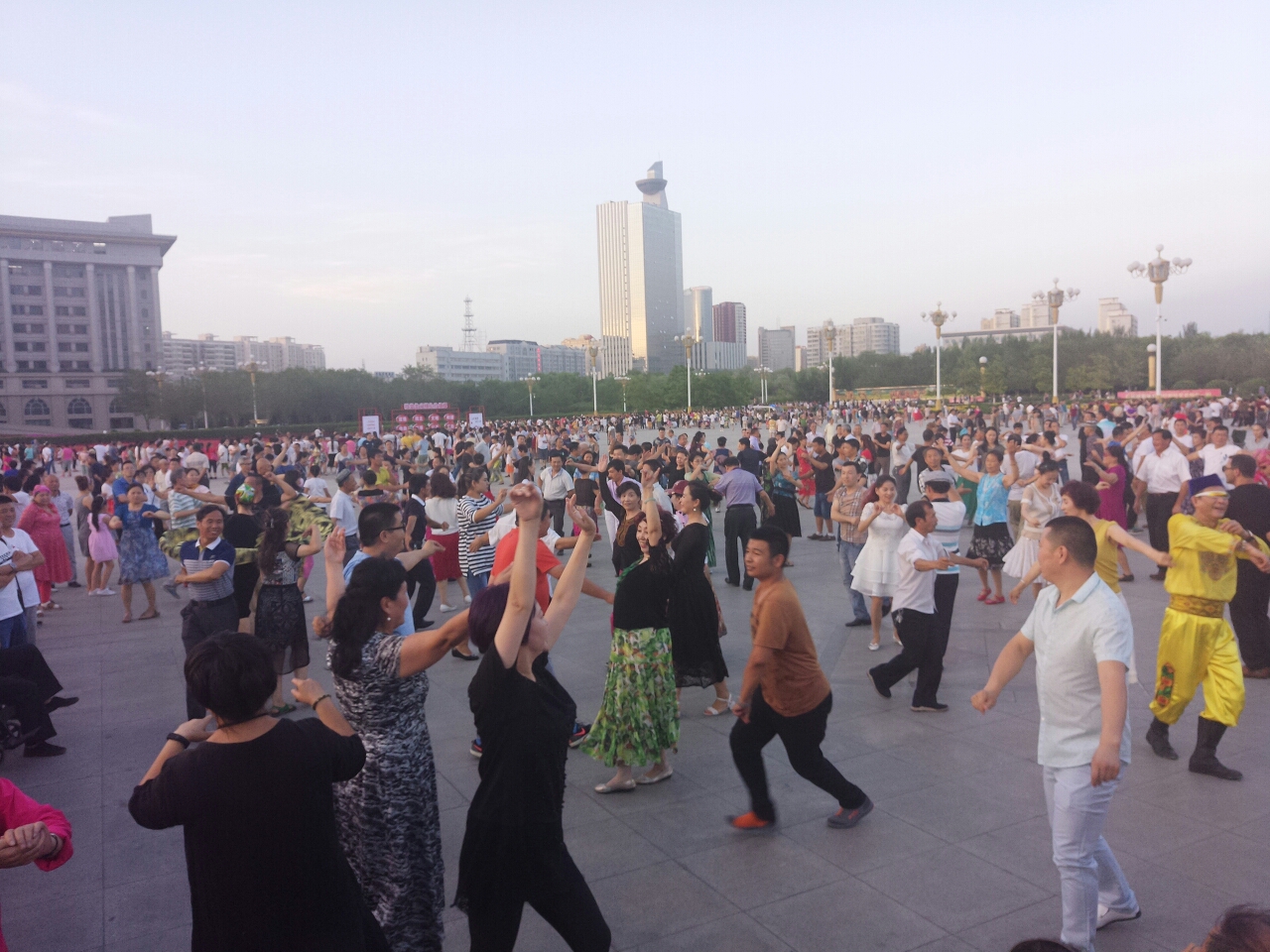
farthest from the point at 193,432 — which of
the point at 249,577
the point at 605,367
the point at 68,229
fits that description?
the point at 605,367

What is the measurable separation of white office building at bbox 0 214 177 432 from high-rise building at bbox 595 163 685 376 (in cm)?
10190

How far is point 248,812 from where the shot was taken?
7.34 feet

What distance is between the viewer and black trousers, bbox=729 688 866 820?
169 inches

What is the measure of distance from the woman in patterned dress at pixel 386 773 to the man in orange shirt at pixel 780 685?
1667 mm

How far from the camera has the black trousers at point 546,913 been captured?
116 inches

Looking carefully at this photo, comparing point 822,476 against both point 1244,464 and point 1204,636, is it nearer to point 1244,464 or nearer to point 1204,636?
point 1244,464

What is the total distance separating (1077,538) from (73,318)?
371ft

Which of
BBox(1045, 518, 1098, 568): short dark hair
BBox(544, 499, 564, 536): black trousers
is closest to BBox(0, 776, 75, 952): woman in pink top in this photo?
BBox(1045, 518, 1098, 568): short dark hair

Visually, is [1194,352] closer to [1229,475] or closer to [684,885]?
[1229,475]

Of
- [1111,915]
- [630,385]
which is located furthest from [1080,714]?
[630,385]

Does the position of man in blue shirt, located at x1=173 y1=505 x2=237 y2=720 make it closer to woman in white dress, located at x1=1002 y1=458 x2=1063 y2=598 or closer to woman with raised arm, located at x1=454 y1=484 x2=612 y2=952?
woman with raised arm, located at x1=454 y1=484 x2=612 y2=952

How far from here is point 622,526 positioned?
6.09 meters

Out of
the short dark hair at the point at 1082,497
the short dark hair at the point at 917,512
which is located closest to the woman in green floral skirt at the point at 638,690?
the short dark hair at the point at 917,512

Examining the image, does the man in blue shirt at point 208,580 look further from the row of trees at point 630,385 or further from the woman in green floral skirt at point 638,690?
the row of trees at point 630,385
